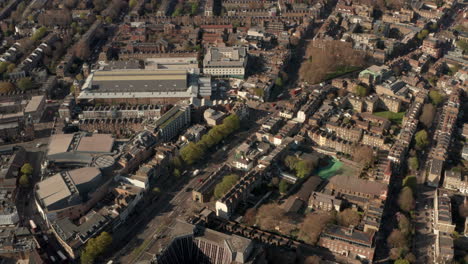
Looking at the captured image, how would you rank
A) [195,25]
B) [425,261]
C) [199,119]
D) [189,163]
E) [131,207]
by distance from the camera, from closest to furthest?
[425,261]
[131,207]
[189,163]
[199,119]
[195,25]

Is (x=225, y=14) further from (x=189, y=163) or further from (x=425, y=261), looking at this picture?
(x=425, y=261)

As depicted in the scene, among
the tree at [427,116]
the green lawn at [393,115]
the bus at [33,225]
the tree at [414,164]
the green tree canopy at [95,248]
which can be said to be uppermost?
the tree at [427,116]

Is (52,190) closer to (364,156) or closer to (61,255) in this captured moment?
(61,255)

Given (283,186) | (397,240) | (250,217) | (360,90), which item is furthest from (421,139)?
(250,217)

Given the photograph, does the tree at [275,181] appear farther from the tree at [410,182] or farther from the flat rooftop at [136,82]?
the flat rooftop at [136,82]

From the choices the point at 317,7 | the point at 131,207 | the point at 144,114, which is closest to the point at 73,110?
the point at 144,114

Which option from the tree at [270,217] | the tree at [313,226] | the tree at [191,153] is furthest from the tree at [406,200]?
the tree at [191,153]

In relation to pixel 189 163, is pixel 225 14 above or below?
above
